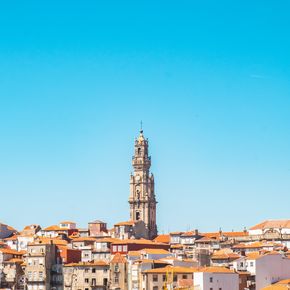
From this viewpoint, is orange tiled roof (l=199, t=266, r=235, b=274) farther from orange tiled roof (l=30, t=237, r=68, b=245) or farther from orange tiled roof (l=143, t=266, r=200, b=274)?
orange tiled roof (l=30, t=237, r=68, b=245)

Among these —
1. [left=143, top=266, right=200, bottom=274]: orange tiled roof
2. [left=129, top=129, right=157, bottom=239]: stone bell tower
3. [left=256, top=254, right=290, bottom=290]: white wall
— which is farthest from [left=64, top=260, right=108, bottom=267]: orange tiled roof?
[left=129, top=129, right=157, bottom=239]: stone bell tower

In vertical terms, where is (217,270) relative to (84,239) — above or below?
below

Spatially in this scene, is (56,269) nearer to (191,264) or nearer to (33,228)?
(191,264)

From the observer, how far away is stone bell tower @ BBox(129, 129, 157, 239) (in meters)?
128

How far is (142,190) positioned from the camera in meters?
129

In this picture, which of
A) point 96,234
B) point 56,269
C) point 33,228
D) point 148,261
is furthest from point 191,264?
point 33,228

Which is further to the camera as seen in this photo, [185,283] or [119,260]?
[119,260]

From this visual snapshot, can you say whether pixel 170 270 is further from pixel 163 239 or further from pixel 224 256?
pixel 163 239

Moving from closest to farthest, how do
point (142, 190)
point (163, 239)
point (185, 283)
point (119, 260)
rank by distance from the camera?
point (185, 283), point (119, 260), point (163, 239), point (142, 190)

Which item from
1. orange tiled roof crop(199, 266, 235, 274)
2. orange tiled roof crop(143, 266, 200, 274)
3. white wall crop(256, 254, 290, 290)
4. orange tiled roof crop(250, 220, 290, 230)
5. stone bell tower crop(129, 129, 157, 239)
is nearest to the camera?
orange tiled roof crop(199, 266, 235, 274)

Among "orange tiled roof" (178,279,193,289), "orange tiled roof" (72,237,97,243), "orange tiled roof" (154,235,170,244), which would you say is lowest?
"orange tiled roof" (178,279,193,289)

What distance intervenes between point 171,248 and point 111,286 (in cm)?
2504

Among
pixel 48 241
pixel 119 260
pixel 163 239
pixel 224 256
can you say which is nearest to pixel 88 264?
pixel 119 260

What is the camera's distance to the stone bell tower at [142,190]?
420ft
